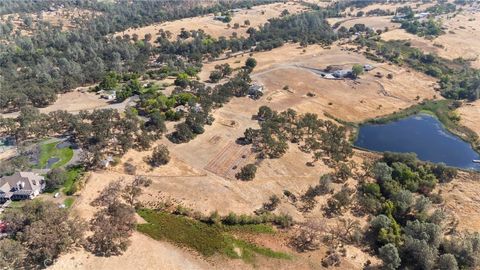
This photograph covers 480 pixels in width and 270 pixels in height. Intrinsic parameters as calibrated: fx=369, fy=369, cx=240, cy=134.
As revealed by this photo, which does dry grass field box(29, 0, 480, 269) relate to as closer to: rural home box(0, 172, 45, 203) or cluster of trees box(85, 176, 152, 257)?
cluster of trees box(85, 176, 152, 257)

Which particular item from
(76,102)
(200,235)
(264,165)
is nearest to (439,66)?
(264,165)

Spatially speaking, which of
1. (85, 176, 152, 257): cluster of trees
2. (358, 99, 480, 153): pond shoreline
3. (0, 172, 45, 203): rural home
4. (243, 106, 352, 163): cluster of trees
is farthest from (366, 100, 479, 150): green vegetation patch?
(0, 172, 45, 203): rural home

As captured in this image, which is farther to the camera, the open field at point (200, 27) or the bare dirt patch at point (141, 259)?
the open field at point (200, 27)

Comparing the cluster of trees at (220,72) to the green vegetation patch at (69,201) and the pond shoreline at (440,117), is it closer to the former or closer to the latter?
the pond shoreline at (440,117)

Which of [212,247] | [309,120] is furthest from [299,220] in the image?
[309,120]

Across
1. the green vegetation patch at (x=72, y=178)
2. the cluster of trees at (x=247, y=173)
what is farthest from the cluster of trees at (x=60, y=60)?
the cluster of trees at (x=247, y=173)
